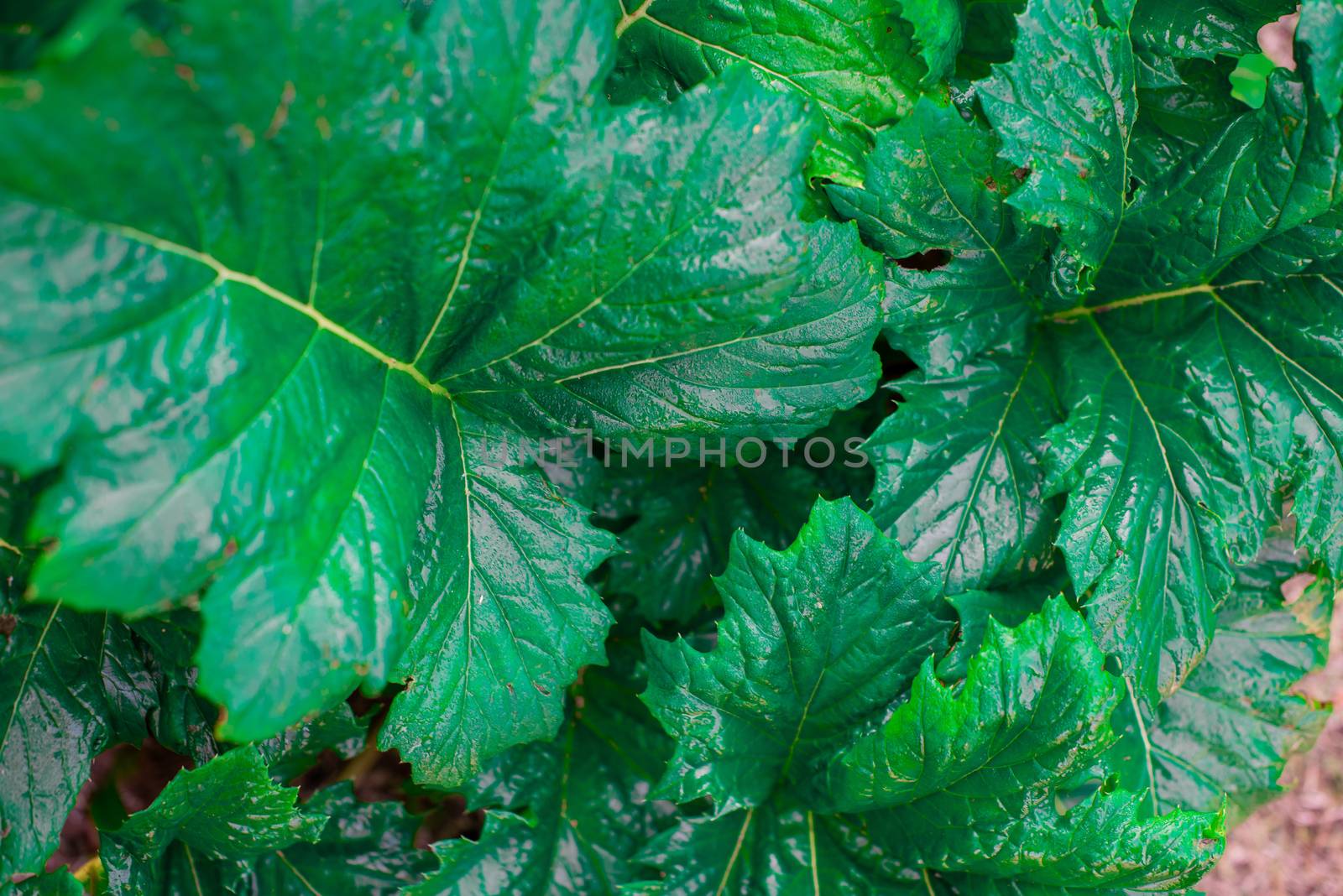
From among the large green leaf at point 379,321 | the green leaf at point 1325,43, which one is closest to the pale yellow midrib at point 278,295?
the large green leaf at point 379,321

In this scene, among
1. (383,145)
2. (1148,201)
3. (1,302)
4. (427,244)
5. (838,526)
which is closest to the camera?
(1,302)

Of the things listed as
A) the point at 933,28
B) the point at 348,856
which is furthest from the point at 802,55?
the point at 348,856

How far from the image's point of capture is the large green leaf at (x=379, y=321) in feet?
2.69

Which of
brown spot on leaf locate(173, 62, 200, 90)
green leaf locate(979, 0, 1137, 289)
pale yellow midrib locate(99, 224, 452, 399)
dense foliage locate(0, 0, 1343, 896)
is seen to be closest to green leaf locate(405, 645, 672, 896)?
dense foliage locate(0, 0, 1343, 896)

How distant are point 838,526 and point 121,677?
1105 mm

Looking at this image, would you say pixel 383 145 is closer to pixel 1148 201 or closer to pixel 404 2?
pixel 404 2

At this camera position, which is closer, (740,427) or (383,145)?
(383,145)

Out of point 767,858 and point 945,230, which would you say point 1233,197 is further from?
point 767,858

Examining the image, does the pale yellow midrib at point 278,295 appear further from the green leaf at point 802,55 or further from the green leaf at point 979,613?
the green leaf at point 979,613

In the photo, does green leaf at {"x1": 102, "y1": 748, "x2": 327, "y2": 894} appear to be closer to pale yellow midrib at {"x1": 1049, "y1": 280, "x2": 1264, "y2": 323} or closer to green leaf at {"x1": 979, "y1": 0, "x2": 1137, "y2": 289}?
green leaf at {"x1": 979, "y1": 0, "x2": 1137, "y2": 289}

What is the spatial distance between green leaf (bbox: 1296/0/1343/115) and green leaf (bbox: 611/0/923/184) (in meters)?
0.46

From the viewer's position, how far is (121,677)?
1.46m

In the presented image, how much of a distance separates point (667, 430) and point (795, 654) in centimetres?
40

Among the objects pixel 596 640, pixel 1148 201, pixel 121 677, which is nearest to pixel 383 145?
pixel 596 640
